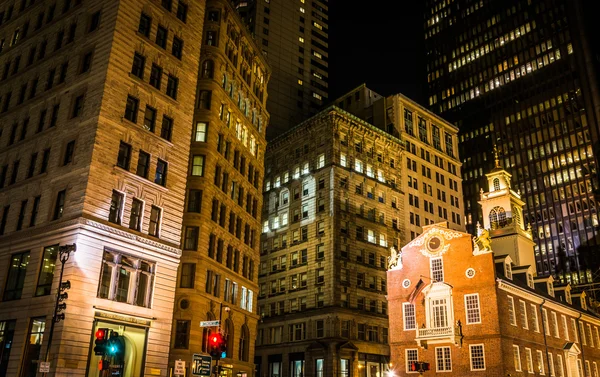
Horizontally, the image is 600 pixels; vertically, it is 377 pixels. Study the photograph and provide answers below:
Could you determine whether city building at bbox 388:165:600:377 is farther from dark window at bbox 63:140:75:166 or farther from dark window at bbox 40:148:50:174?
dark window at bbox 40:148:50:174

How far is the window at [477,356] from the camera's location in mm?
51469

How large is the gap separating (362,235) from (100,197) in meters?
52.9

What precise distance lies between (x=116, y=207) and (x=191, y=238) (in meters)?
12.1

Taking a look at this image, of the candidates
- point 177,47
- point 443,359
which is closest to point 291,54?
point 177,47

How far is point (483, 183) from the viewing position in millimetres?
154750

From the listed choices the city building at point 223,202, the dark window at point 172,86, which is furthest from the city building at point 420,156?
the dark window at point 172,86

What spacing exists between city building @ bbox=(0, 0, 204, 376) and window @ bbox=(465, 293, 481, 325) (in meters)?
29.1

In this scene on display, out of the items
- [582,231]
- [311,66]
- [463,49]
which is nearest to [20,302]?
[311,66]

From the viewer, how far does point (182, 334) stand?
46188 millimetres

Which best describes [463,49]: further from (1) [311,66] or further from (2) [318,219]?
(2) [318,219]

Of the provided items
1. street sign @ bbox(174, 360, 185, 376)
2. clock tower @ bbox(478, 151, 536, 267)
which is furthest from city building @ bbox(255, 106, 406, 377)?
street sign @ bbox(174, 360, 185, 376)

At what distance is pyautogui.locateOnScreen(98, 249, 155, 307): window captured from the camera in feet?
119

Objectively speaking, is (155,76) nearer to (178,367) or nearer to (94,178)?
(94,178)

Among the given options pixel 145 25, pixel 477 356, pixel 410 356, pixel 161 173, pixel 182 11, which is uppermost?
pixel 182 11
